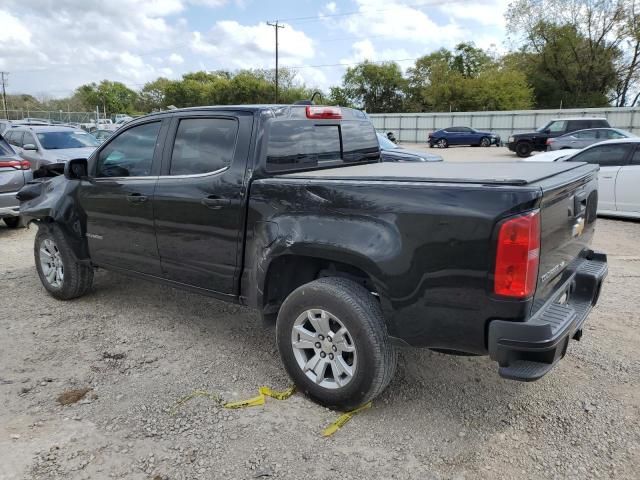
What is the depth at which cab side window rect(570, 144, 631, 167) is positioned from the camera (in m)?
8.99

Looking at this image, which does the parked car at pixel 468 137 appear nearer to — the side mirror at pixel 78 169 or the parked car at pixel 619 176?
the parked car at pixel 619 176

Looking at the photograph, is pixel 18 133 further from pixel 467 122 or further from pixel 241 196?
pixel 467 122

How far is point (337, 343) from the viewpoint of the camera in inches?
121

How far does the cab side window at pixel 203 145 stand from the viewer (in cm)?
364

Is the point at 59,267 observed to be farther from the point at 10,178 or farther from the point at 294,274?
the point at 10,178

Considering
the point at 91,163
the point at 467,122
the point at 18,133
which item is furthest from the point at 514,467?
the point at 467,122

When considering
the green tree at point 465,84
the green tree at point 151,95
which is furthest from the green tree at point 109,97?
the green tree at point 465,84

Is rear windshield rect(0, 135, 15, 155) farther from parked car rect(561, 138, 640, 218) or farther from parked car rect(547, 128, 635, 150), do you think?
parked car rect(547, 128, 635, 150)

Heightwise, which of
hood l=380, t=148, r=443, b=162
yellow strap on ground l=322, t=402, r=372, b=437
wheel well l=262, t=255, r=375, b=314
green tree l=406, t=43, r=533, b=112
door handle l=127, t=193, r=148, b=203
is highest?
green tree l=406, t=43, r=533, b=112

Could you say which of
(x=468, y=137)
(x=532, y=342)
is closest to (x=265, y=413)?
(x=532, y=342)

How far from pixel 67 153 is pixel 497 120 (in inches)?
1297

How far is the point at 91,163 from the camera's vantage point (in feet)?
15.5

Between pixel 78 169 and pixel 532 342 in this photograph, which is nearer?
pixel 532 342

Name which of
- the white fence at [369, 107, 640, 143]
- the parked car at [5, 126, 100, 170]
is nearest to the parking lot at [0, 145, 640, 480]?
the parked car at [5, 126, 100, 170]
